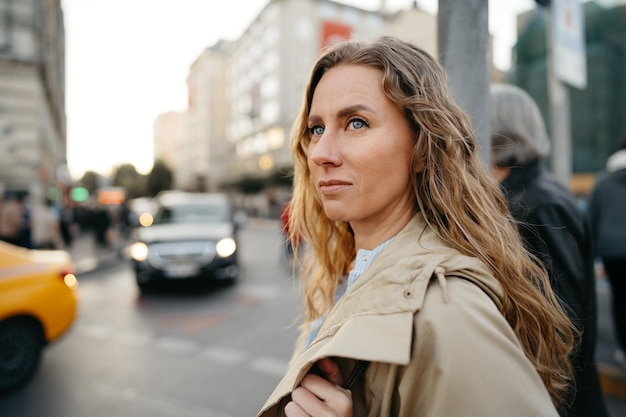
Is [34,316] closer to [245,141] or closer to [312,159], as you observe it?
[312,159]

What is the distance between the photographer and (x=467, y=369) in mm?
852

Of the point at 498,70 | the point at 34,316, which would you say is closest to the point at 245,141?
the point at 498,70

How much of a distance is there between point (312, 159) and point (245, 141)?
251 ft

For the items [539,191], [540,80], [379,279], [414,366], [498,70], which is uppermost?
[498,70]

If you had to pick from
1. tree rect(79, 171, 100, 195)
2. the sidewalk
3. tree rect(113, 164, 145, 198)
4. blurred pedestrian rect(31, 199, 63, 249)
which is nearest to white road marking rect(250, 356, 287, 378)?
the sidewalk

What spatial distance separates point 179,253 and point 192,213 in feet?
5.23

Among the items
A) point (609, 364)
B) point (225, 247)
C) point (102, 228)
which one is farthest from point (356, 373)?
point (102, 228)

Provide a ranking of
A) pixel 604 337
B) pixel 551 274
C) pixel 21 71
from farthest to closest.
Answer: pixel 21 71 < pixel 604 337 < pixel 551 274

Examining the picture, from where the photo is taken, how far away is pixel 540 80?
22.8 metres

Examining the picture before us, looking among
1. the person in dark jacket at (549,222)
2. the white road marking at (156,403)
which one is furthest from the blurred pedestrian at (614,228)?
the white road marking at (156,403)

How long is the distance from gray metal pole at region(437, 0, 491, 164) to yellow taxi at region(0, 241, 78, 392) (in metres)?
4.47

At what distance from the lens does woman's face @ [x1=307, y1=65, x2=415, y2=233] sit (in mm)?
1223

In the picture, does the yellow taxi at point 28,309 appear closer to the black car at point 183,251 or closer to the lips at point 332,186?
the black car at point 183,251

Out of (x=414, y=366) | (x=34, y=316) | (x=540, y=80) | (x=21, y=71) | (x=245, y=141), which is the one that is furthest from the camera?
(x=245, y=141)
